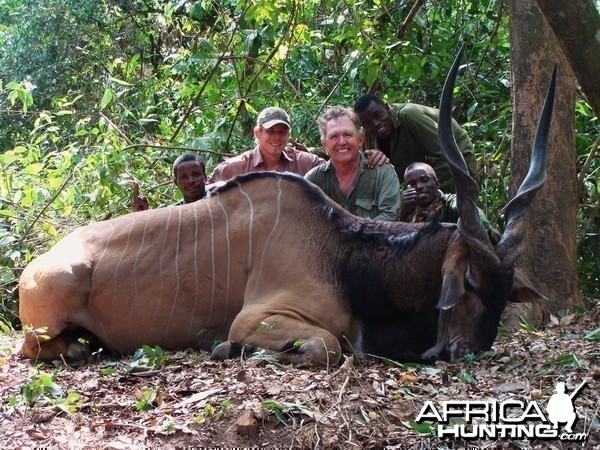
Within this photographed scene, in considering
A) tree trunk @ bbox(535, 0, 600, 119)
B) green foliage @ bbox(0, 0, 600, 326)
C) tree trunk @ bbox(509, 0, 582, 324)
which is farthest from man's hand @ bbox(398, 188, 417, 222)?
tree trunk @ bbox(535, 0, 600, 119)

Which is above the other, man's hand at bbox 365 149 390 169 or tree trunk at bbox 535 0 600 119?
tree trunk at bbox 535 0 600 119

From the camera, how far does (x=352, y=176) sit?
6.07 meters

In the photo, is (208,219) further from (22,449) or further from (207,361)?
(22,449)

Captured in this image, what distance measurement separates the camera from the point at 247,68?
26.5 ft

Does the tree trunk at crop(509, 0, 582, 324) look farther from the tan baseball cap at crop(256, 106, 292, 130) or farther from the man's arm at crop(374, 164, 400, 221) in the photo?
the tan baseball cap at crop(256, 106, 292, 130)

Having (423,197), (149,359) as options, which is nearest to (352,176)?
(423,197)

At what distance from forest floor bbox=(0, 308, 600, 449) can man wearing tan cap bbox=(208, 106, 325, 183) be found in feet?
7.57

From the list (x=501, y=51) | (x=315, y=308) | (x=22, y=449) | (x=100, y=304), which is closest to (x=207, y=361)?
(x=315, y=308)

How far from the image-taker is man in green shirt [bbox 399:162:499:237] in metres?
5.63

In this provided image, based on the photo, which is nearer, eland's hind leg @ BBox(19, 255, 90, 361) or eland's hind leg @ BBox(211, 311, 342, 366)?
eland's hind leg @ BBox(211, 311, 342, 366)

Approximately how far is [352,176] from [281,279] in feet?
4.06

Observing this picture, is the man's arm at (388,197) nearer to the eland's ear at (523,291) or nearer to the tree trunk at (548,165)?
the tree trunk at (548,165)

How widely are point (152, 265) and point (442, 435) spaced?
2829 millimetres

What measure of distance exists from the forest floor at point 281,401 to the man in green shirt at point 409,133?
229cm
